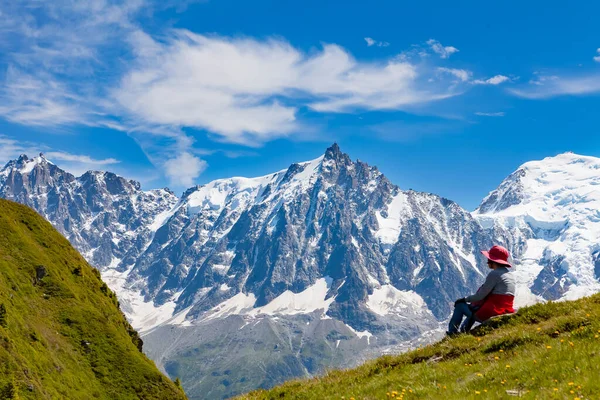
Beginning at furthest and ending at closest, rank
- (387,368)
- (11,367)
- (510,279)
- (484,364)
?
(11,367), (510,279), (387,368), (484,364)

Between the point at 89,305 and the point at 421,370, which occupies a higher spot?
the point at 89,305

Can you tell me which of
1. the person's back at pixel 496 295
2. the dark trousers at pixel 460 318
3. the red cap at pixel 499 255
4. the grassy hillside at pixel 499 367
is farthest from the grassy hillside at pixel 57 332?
the red cap at pixel 499 255

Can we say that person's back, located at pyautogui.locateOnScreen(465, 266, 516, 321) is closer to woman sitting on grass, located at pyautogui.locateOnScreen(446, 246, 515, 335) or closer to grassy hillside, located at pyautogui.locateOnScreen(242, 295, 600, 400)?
woman sitting on grass, located at pyautogui.locateOnScreen(446, 246, 515, 335)

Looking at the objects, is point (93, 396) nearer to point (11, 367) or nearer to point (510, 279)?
point (11, 367)

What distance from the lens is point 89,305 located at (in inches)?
3595

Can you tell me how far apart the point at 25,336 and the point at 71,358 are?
919cm

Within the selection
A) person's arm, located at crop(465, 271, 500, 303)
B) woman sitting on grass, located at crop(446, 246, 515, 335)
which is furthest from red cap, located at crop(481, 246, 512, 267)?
person's arm, located at crop(465, 271, 500, 303)

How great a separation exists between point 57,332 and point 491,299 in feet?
241

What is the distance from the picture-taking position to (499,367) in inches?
732

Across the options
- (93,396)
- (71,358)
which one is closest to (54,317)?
(71,358)

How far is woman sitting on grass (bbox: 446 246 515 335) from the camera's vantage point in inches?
977

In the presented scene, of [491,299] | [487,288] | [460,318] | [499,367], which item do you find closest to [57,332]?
[460,318]

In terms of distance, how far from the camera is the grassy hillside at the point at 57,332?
221 feet

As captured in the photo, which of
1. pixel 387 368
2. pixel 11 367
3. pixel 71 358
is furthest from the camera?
pixel 71 358
